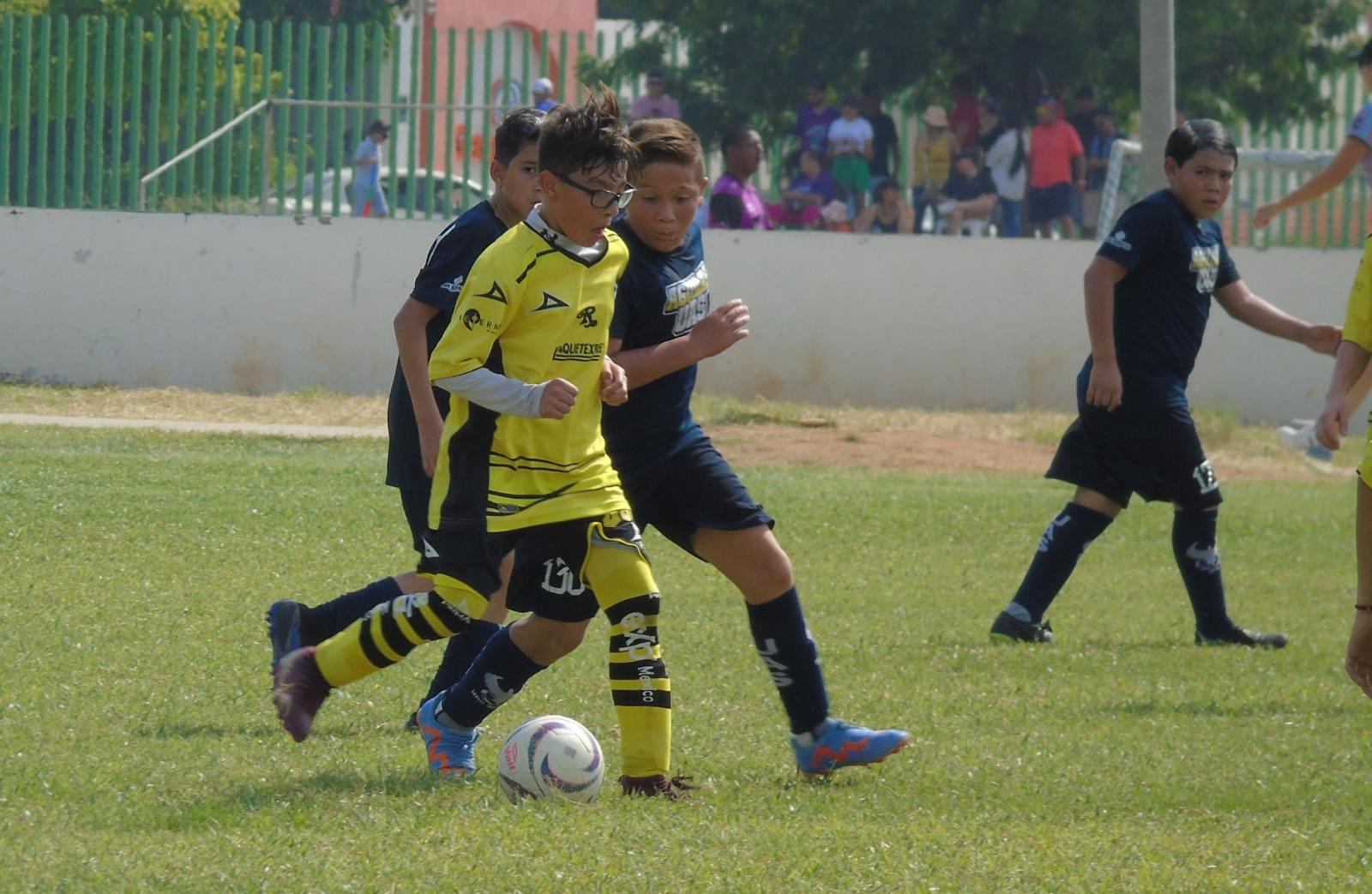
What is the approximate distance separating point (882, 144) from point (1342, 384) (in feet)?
46.7

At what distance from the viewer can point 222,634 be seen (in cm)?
686

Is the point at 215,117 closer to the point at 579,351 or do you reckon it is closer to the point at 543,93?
the point at 543,93

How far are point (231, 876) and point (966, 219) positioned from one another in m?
15.3

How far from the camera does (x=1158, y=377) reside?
24.5 feet

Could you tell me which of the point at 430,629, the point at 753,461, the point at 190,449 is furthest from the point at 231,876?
the point at 753,461

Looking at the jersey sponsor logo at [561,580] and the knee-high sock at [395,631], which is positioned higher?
the jersey sponsor logo at [561,580]

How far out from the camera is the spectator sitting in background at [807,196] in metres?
18.2

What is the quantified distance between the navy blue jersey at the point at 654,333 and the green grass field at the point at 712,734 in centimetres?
86

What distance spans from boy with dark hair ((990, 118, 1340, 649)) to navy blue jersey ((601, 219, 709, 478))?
260 cm

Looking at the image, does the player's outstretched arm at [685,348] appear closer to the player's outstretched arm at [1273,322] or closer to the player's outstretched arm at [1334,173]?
the player's outstretched arm at [1273,322]

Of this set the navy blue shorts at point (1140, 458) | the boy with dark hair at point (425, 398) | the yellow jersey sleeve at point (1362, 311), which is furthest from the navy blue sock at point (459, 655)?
the navy blue shorts at point (1140, 458)

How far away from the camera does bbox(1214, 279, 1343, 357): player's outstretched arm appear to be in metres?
7.03

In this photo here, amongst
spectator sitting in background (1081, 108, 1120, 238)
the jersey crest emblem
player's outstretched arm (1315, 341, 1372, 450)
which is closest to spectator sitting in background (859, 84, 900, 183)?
spectator sitting in background (1081, 108, 1120, 238)

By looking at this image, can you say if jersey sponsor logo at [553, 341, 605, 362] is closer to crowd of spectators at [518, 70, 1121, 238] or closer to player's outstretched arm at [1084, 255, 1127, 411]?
player's outstretched arm at [1084, 255, 1127, 411]
